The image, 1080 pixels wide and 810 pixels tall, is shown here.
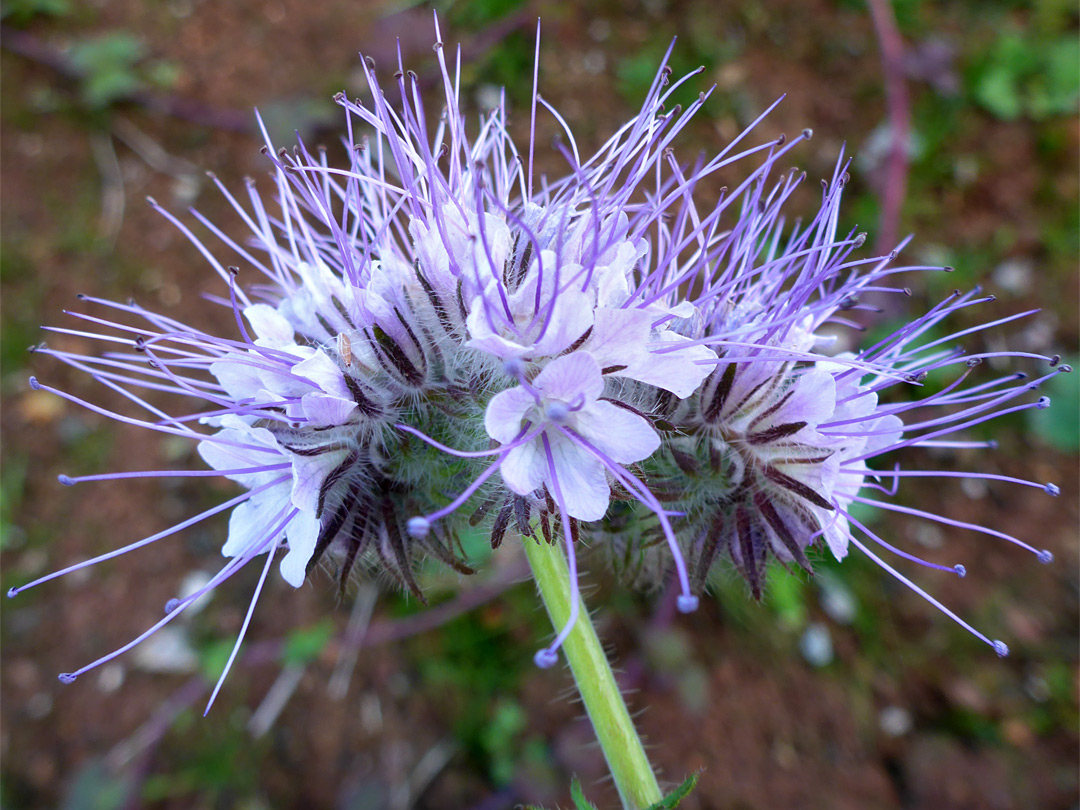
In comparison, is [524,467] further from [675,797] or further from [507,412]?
[675,797]

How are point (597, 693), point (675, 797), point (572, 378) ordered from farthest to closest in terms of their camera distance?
point (597, 693) < point (675, 797) < point (572, 378)

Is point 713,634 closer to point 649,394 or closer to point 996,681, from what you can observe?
point 996,681

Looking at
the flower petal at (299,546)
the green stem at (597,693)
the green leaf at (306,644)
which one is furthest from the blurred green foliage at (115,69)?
the green stem at (597,693)

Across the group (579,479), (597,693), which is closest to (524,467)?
(579,479)

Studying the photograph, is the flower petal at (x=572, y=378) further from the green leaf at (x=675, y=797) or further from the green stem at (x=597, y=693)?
the green leaf at (x=675, y=797)

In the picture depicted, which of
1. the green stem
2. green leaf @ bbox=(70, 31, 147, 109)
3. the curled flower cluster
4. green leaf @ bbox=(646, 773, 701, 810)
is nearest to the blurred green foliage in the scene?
green leaf @ bbox=(70, 31, 147, 109)
